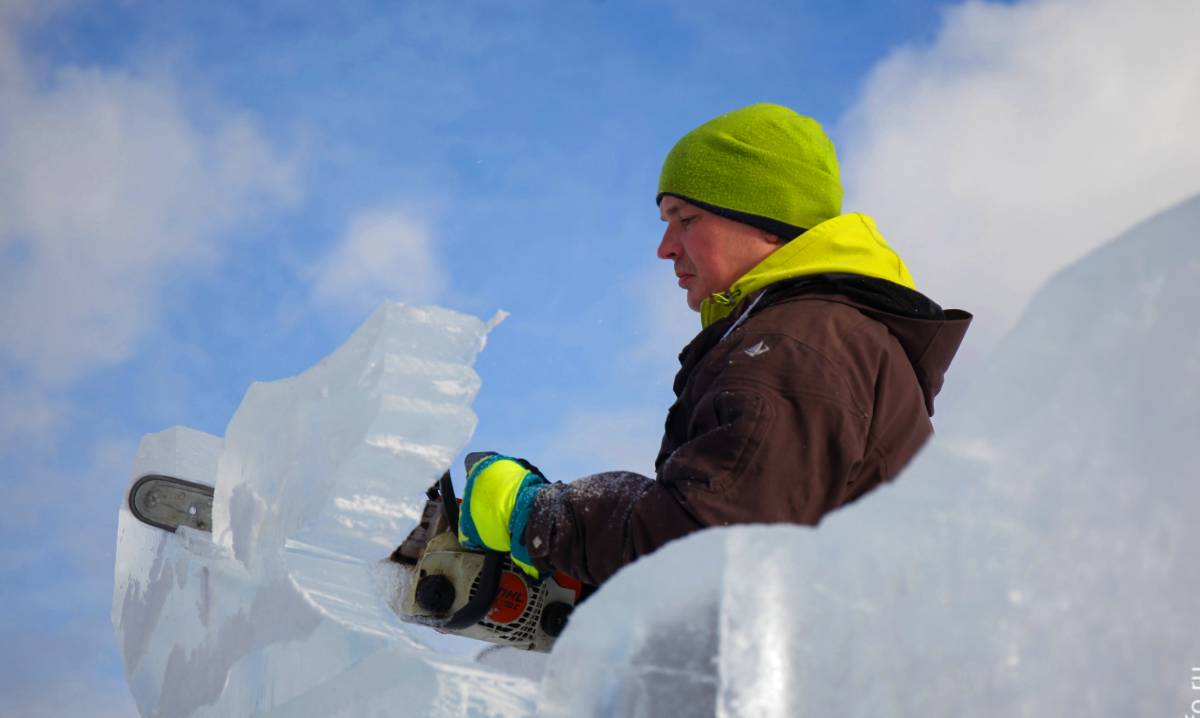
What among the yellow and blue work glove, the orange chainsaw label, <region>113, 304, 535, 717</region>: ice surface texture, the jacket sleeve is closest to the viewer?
<region>113, 304, 535, 717</region>: ice surface texture

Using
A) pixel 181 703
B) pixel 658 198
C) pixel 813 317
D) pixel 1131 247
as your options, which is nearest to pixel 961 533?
pixel 1131 247

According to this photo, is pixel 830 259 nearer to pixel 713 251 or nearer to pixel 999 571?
pixel 713 251

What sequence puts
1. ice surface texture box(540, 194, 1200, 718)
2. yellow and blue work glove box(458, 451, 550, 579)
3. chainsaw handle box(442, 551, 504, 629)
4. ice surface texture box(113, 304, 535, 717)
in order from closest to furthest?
1. ice surface texture box(540, 194, 1200, 718)
2. ice surface texture box(113, 304, 535, 717)
3. yellow and blue work glove box(458, 451, 550, 579)
4. chainsaw handle box(442, 551, 504, 629)

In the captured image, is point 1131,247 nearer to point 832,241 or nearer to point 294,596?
point 294,596

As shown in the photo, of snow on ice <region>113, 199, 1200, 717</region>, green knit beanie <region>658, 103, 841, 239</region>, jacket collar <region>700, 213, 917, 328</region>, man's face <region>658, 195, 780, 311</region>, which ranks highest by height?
green knit beanie <region>658, 103, 841, 239</region>

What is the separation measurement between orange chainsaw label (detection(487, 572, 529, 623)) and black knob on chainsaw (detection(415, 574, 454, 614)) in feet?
0.49

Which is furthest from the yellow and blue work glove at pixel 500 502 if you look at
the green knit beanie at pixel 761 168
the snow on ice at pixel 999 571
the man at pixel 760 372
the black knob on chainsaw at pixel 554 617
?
the snow on ice at pixel 999 571

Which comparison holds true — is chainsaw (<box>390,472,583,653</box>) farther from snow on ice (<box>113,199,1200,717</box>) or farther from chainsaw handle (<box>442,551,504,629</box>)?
snow on ice (<box>113,199,1200,717</box>)

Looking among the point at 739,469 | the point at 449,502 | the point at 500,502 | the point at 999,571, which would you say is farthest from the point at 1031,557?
the point at 449,502

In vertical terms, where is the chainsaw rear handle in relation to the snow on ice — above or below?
above

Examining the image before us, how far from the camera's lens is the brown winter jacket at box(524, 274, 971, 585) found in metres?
2.26

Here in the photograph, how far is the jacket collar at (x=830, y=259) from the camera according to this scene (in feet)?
9.11

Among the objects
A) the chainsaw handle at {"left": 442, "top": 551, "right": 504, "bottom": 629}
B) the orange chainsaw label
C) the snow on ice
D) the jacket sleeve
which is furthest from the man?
the snow on ice

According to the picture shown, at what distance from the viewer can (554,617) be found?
3246 millimetres
